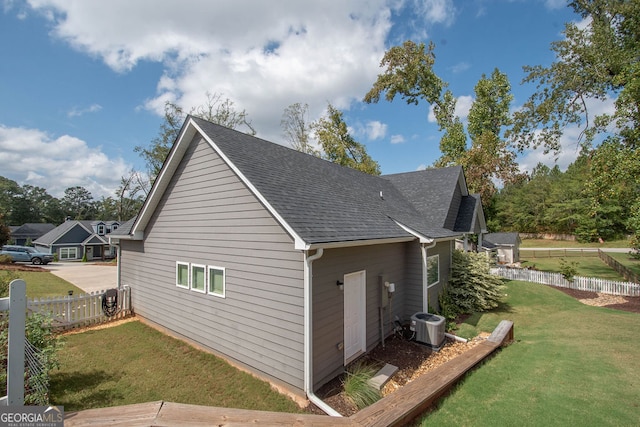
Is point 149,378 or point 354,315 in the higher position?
point 354,315

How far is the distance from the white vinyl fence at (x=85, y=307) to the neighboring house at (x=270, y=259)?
2.37 feet

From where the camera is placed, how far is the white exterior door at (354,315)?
23.0 ft

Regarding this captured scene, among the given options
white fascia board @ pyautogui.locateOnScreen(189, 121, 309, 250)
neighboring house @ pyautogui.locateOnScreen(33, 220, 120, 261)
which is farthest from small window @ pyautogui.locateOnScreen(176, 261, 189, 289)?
neighboring house @ pyautogui.locateOnScreen(33, 220, 120, 261)

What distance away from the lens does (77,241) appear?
130ft

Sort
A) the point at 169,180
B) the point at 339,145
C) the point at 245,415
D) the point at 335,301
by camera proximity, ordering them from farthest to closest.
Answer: the point at 339,145
the point at 169,180
the point at 335,301
the point at 245,415

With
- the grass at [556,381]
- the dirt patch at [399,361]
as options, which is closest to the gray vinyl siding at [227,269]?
the dirt patch at [399,361]

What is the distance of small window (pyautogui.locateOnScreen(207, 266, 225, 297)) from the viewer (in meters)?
7.51

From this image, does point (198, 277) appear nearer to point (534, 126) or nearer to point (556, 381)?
point (556, 381)

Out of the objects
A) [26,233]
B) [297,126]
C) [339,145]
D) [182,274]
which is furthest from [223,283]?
[26,233]

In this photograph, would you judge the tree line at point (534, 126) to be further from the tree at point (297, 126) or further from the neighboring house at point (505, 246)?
the neighboring house at point (505, 246)

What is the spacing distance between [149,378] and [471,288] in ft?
38.0

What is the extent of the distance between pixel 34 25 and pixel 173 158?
4882mm

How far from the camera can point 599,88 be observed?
16.2 m

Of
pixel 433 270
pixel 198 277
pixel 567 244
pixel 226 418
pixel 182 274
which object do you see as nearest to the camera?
pixel 226 418
